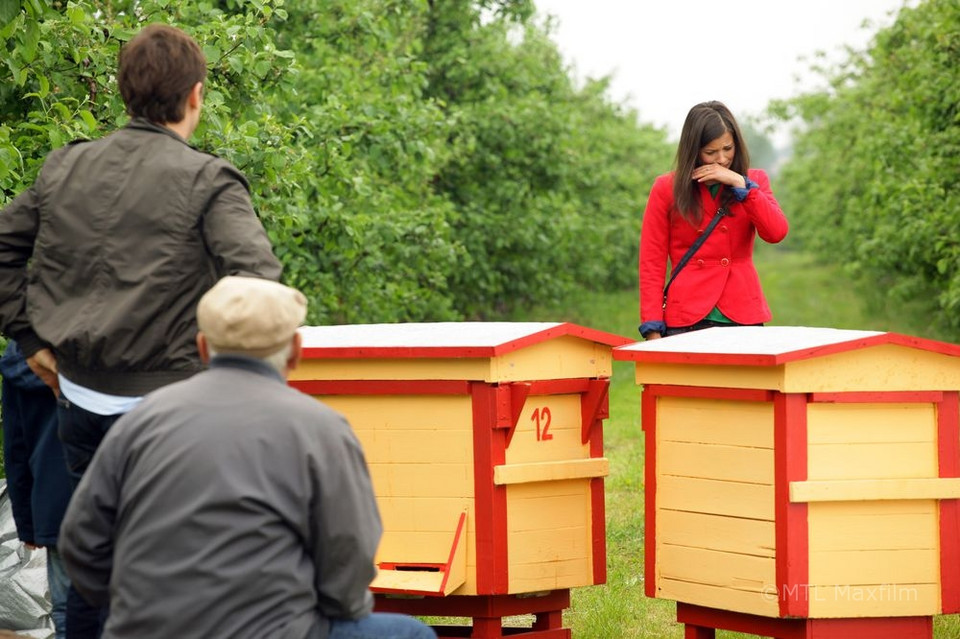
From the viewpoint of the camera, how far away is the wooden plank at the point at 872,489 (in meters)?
4.63

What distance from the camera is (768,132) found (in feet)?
105

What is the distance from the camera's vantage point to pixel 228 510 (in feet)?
9.82

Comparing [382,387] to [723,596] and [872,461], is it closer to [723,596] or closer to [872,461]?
[723,596]

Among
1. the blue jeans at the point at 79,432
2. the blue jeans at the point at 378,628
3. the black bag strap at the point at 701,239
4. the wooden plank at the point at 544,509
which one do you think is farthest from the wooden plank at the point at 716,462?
the blue jeans at the point at 79,432

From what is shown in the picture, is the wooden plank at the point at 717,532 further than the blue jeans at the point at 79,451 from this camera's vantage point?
Yes

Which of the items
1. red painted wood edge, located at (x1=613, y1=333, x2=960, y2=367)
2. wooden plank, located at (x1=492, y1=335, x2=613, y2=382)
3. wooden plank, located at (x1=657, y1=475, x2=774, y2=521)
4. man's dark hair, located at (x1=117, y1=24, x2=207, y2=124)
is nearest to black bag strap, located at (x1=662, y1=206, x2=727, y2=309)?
wooden plank, located at (x1=492, y1=335, x2=613, y2=382)

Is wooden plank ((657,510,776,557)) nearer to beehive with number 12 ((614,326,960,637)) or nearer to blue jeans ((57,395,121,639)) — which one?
beehive with number 12 ((614,326,960,637))

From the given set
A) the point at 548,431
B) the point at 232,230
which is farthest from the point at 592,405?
the point at 232,230

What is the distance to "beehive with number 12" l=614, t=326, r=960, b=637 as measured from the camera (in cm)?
464

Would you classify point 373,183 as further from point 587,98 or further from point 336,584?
point 587,98

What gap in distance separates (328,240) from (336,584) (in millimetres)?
7685

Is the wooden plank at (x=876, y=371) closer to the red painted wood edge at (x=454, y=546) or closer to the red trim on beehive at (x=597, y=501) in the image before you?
the red trim on beehive at (x=597, y=501)

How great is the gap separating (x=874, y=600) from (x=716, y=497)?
25.0 inches

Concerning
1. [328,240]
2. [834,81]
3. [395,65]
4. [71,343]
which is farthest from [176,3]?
[834,81]
